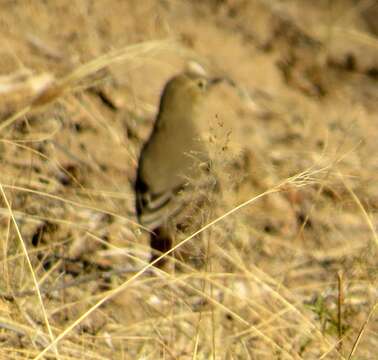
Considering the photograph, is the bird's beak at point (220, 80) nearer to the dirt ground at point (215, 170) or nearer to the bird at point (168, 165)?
the dirt ground at point (215, 170)

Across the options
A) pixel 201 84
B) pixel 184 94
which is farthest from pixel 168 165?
pixel 201 84

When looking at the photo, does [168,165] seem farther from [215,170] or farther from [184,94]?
[215,170]

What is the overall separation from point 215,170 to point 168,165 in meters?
1.48

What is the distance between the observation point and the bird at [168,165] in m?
3.89

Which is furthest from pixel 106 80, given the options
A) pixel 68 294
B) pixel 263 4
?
pixel 263 4

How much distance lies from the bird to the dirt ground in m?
0.10

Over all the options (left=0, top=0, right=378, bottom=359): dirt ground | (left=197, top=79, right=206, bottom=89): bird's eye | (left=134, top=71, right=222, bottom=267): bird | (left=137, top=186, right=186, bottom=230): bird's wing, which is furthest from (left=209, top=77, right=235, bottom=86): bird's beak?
(left=137, top=186, right=186, bottom=230): bird's wing

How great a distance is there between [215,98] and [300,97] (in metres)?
0.79

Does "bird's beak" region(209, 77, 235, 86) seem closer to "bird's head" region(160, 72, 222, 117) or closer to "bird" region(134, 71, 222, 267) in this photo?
"bird's head" region(160, 72, 222, 117)

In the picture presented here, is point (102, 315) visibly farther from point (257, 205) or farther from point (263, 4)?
point (263, 4)

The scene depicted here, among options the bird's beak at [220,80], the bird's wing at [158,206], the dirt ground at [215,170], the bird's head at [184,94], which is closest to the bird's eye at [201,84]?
the bird's head at [184,94]

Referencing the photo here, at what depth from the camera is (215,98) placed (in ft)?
19.1

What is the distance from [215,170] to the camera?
8.71 feet

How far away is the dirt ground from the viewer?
3195 mm
